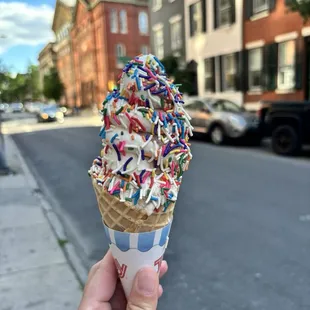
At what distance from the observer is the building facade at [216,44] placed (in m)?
17.9

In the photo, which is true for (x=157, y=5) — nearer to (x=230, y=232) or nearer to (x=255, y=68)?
(x=255, y=68)

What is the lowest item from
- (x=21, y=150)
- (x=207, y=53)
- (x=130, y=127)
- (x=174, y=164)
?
(x=21, y=150)

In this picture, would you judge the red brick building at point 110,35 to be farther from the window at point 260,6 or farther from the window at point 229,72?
the window at point 260,6

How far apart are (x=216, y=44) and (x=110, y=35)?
21345 mm

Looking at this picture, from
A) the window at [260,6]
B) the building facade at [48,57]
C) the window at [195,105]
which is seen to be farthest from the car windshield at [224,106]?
the building facade at [48,57]

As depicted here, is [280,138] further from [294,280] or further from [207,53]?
[207,53]

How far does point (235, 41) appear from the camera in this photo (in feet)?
59.1

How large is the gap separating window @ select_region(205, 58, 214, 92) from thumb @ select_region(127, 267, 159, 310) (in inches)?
749

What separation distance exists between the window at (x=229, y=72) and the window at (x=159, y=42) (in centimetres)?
709

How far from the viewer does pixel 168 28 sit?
24.1 meters

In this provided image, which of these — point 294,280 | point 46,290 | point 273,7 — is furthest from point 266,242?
point 273,7

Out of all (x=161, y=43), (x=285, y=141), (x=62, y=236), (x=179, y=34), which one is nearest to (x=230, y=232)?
(x=62, y=236)

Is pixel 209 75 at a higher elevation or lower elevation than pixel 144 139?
higher

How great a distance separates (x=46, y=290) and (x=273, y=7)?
1511cm
